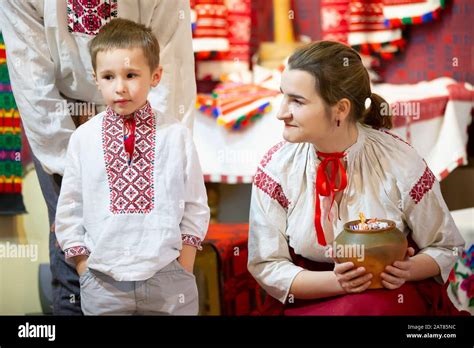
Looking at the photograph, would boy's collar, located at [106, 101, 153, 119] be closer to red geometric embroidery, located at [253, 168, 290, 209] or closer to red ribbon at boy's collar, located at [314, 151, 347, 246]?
red geometric embroidery, located at [253, 168, 290, 209]

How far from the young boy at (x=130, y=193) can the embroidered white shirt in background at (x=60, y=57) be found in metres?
0.08

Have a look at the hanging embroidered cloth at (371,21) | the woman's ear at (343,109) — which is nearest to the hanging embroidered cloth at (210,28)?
the hanging embroidered cloth at (371,21)

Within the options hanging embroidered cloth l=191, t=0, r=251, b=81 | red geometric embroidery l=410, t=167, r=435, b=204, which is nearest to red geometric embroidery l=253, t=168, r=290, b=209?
red geometric embroidery l=410, t=167, r=435, b=204

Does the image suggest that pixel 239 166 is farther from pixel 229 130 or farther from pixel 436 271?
pixel 436 271

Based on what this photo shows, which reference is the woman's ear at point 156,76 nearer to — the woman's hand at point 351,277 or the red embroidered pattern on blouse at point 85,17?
the red embroidered pattern on blouse at point 85,17

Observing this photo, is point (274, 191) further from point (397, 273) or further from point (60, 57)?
point (60, 57)

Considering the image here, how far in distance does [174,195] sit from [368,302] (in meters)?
0.58

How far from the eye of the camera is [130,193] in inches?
85.3

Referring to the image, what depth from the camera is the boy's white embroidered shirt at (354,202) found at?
86.1 inches

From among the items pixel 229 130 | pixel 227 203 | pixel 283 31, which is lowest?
pixel 227 203

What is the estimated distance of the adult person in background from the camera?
7.45 feet
